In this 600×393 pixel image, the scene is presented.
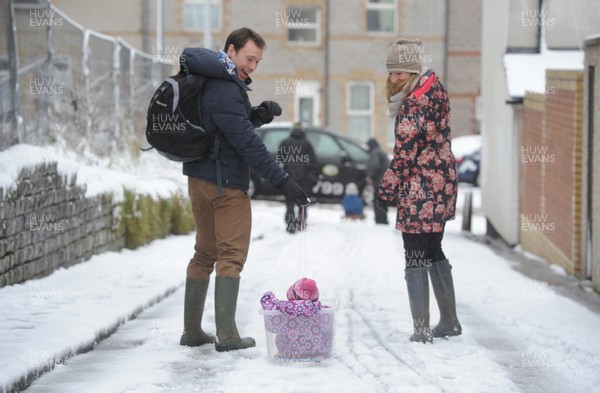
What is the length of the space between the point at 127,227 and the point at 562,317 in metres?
5.84

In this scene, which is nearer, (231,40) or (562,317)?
(231,40)

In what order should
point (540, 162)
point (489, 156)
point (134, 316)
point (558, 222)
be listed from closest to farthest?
point (134, 316) → point (558, 222) → point (540, 162) → point (489, 156)

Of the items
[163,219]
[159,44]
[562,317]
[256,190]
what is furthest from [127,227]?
[159,44]

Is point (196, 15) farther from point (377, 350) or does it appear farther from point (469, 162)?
point (377, 350)

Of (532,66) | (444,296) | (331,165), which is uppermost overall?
(532,66)

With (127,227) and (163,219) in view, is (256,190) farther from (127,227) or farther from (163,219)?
(127,227)

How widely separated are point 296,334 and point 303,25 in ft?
103

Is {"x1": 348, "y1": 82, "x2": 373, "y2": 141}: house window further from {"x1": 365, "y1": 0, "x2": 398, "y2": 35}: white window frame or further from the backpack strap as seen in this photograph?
the backpack strap

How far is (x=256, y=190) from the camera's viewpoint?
23656 millimetres

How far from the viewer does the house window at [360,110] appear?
37.0 metres

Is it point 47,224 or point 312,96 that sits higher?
point 312,96

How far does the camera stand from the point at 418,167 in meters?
7.19

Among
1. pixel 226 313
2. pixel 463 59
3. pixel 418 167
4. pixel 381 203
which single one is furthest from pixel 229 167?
pixel 463 59

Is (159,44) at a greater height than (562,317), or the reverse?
(159,44)
